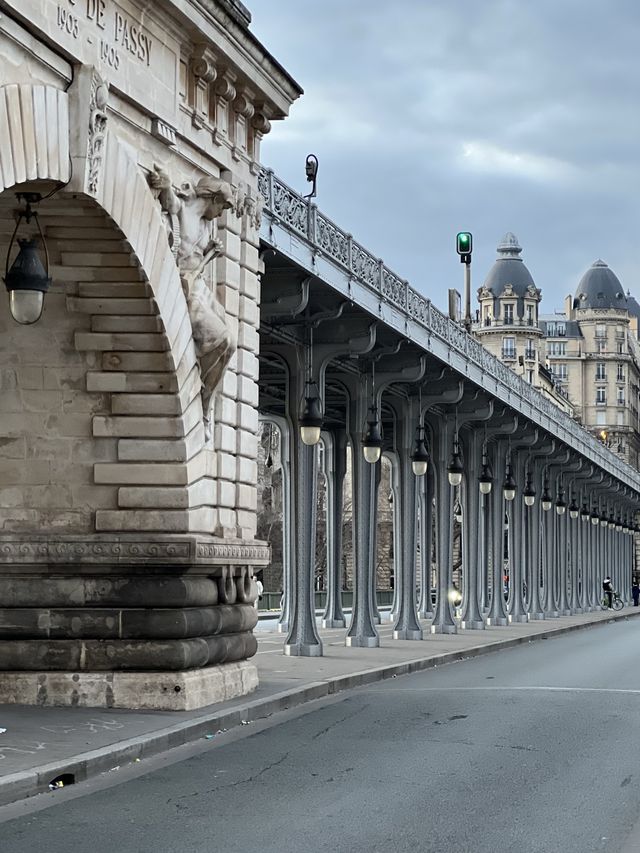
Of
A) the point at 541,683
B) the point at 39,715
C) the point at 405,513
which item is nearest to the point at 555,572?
the point at 405,513

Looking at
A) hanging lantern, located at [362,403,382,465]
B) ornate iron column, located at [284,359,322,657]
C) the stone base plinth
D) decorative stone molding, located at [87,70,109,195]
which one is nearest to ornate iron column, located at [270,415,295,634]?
ornate iron column, located at [284,359,322,657]

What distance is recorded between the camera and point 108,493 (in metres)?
17.0

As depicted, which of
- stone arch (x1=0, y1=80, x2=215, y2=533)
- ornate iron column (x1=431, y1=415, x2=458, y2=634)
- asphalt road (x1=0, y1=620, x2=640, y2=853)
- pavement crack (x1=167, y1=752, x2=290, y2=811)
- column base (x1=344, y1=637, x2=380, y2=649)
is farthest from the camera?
ornate iron column (x1=431, y1=415, x2=458, y2=634)

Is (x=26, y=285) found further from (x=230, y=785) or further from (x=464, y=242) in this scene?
(x=464, y=242)

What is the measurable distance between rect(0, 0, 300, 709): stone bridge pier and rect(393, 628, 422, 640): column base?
18.1 m

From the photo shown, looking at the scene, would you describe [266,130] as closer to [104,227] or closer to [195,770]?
[104,227]

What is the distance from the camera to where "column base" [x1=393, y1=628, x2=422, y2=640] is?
3594 cm

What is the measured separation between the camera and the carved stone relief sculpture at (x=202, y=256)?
17.2 meters

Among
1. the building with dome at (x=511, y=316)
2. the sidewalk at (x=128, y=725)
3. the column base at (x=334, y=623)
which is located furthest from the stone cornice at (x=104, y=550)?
the building with dome at (x=511, y=316)

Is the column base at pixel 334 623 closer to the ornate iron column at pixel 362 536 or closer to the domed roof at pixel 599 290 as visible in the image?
the ornate iron column at pixel 362 536

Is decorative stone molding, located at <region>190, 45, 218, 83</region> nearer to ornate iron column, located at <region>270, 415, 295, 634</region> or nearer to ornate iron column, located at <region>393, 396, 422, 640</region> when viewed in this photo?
ornate iron column, located at <region>270, 415, 295, 634</region>

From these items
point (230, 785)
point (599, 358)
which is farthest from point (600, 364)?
point (230, 785)

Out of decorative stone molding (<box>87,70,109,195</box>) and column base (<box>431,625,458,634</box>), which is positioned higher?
decorative stone molding (<box>87,70,109,195</box>)

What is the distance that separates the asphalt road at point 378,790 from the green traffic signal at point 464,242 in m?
24.4
